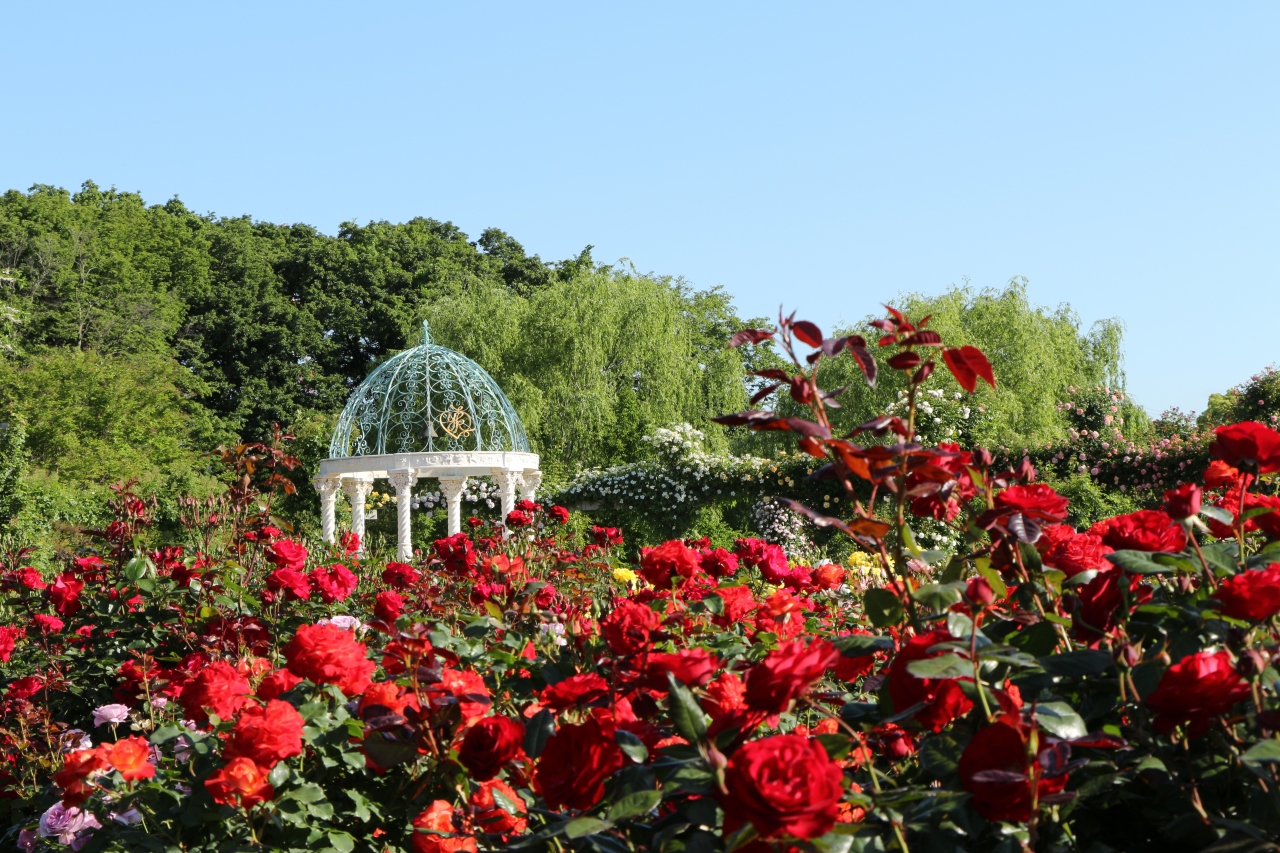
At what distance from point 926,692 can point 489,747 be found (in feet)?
1.79

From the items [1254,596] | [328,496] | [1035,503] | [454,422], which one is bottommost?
[328,496]

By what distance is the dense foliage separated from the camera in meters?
1.15

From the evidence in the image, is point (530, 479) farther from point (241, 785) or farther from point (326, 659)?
point (241, 785)

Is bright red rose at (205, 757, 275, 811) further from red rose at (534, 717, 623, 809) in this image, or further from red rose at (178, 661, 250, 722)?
red rose at (534, 717, 623, 809)

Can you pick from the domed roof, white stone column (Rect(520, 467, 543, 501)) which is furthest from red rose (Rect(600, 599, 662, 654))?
the domed roof

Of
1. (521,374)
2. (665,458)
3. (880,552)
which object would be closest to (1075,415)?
(665,458)

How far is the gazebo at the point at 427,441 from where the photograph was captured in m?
12.5

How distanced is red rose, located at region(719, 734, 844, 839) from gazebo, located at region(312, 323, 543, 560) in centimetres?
1106

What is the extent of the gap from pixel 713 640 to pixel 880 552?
3.71 ft

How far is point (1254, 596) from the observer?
126cm

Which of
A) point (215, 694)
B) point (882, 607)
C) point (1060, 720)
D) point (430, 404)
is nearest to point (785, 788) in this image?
point (1060, 720)

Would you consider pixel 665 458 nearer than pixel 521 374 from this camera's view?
Yes

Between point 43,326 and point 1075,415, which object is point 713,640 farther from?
point 43,326

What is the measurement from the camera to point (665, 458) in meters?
16.6
